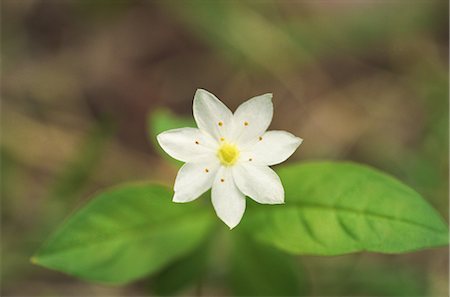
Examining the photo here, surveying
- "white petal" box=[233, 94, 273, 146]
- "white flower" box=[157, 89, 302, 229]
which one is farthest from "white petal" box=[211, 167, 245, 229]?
"white petal" box=[233, 94, 273, 146]

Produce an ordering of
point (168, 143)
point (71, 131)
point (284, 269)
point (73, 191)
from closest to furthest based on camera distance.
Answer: point (168, 143) → point (284, 269) → point (73, 191) → point (71, 131)

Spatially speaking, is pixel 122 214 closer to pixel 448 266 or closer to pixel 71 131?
pixel 71 131

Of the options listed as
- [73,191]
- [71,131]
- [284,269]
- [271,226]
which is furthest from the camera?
[71,131]

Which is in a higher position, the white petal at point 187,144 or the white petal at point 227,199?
the white petal at point 187,144

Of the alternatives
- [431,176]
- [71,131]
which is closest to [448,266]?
[431,176]

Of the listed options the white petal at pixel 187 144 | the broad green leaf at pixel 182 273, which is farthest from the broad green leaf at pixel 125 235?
the white petal at pixel 187 144

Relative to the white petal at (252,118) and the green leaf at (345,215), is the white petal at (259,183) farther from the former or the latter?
the green leaf at (345,215)

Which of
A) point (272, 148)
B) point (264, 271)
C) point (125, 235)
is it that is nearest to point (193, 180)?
point (272, 148)
